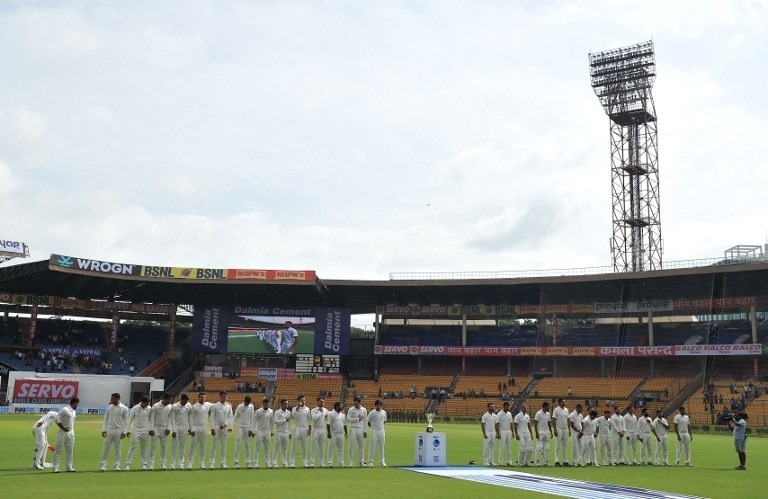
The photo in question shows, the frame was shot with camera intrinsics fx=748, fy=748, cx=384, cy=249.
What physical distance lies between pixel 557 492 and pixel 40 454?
11.8 metres

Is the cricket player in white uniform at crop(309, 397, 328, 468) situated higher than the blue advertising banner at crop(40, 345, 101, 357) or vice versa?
the blue advertising banner at crop(40, 345, 101, 357)

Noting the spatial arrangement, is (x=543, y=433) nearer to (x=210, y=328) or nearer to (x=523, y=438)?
(x=523, y=438)

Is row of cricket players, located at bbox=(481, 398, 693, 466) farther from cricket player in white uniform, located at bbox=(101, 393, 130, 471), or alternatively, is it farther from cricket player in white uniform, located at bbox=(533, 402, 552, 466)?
cricket player in white uniform, located at bbox=(101, 393, 130, 471)

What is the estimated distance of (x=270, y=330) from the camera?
65.8m

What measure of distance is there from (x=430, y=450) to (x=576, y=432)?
4.81m

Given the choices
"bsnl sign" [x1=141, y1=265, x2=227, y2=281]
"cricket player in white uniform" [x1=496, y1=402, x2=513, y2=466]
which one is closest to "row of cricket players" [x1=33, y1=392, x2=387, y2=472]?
"cricket player in white uniform" [x1=496, y1=402, x2=513, y2=466]

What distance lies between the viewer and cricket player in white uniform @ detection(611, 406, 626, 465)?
2248 centimetres

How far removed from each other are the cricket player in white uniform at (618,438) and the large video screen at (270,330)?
4458 cm

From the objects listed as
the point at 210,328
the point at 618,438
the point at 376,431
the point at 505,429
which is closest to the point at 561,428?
the point at 505,429

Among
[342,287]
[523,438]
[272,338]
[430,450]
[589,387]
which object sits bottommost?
[430,450]

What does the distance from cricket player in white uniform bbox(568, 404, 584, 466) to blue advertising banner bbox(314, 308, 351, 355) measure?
45.2m

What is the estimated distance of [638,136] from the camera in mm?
73312

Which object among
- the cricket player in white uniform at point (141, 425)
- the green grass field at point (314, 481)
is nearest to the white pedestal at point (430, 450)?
the green grass field at point (314, 481)

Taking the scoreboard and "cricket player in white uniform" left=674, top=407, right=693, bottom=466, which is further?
the scoreboard
